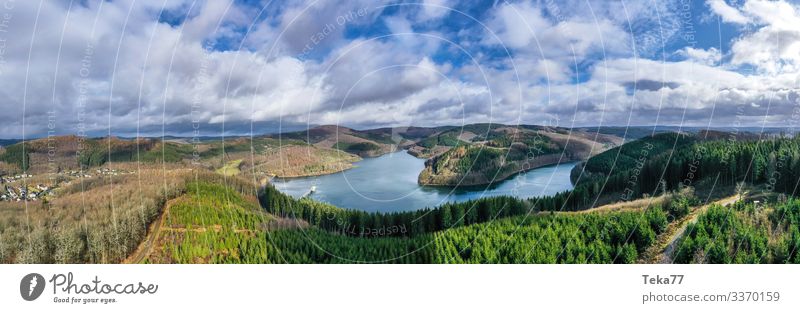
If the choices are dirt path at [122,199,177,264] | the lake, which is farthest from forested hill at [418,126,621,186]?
dirt path at [122,199,177,264]

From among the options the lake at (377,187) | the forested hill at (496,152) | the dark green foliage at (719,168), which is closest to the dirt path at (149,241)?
the lake at (377,187)

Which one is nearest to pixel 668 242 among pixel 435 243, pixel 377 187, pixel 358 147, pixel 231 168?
pixel 435 243

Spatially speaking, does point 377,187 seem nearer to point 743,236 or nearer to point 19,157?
point 19,157

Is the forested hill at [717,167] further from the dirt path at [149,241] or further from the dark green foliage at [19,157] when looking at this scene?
the dark green foliage at [19,157]

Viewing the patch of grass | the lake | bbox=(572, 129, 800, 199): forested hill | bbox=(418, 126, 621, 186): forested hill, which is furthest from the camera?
bbox=(418, 126, 621, 186): forested hill

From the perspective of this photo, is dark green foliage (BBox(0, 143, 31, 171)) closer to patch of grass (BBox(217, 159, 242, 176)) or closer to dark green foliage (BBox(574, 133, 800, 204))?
patch of grass (BBox(217, 159, 242, 176))

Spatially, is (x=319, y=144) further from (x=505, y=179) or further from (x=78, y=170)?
(x=505, y=179)
